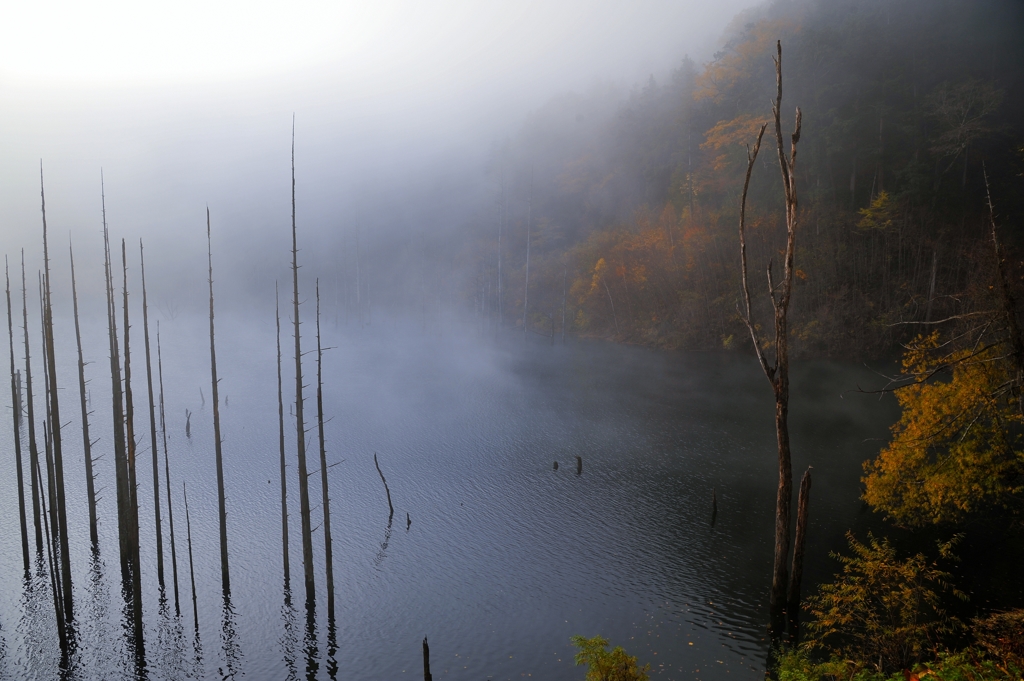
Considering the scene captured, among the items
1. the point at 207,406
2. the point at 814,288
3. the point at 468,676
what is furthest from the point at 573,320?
the point at 468,676

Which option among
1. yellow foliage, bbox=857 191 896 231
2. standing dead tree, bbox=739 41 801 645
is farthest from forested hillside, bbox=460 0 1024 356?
standing dead tree, bbox=739 41 801 645

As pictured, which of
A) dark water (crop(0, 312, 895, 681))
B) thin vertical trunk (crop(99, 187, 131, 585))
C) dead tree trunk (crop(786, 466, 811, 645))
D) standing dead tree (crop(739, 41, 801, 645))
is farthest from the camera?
thin vertical trunk (crop(99, 187, 131, 585))

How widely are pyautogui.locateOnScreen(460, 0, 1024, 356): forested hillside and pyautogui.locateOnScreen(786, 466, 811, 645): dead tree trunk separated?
20551 millimetres

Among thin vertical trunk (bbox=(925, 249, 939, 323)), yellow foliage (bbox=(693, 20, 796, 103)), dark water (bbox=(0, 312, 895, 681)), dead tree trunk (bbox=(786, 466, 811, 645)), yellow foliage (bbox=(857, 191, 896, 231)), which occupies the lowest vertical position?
dark water (bbox=(0, 312, 895, 681))

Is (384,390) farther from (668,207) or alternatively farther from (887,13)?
(887,13)

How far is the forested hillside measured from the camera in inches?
1715

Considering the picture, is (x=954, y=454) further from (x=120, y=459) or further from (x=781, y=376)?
(x=120, y=459)

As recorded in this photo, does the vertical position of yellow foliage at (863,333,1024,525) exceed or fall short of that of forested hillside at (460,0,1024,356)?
it falls short

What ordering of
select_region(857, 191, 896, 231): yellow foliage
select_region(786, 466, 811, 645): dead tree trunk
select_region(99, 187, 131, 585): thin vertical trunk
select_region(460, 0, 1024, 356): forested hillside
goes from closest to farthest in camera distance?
select_region(786, 466, 811, 645): dead tree trunk
select_region(99, 187, 131, 585): thin vertical trunk
select_region(460, 0, 1024, 356): forested hillside
select_region(857, 191, 896, 231): yellow foliage

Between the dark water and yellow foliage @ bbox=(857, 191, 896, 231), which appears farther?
yellow foliage @ bbox=(857, 191, 896, 231)

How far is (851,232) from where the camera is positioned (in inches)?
1864

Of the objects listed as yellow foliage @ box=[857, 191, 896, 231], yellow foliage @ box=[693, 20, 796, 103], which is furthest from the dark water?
yellow foliage @ box=[693, 20, 796, 103]

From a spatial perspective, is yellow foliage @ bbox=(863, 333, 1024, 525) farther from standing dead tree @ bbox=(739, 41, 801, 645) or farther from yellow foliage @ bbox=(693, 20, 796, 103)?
yellow foliage @ bbox=(693, 20, 796, 103)

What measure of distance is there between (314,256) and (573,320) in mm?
63952
